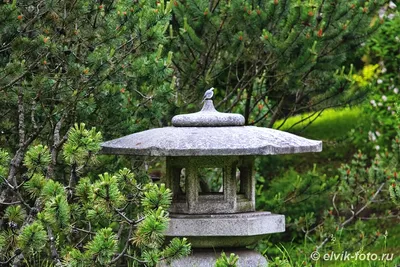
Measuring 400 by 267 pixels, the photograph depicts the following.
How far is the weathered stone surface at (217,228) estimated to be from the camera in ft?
18.0

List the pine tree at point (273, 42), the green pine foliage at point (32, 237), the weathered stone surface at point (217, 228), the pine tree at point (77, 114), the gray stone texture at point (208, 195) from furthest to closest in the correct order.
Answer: the pine tree at point (273, 42)
the gray stone texture at point (208, 195)
the weathered stone surface at point (217, 228)
the pine tree at point (77, 114)
the green pine foliage at point (32, 237)

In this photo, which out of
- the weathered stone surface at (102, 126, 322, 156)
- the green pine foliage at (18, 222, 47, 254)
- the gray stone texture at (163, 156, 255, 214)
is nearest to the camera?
the green pine foliage at (18, 222, 47, 254)

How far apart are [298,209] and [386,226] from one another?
1400mm

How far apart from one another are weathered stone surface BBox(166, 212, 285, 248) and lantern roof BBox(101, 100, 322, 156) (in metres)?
0.47

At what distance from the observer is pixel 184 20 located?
24.8 feet

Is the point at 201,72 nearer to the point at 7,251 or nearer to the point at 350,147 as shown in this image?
the point at 7,251

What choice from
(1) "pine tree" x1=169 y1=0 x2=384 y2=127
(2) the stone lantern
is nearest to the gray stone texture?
(2) the stone lantern

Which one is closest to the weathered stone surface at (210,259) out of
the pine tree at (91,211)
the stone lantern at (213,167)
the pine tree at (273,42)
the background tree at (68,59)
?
the stone lantern at (213,167)

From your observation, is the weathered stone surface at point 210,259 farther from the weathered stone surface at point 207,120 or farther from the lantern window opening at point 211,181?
the lantern window opening at point 211,181

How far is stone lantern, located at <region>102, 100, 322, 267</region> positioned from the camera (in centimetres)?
535

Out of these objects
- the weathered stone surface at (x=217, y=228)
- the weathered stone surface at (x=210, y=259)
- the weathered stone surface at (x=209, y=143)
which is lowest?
the weathered stone surface at (x=210, y=259)

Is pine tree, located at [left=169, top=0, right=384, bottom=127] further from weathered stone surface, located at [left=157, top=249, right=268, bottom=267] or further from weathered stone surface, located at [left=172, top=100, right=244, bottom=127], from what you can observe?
weathered stone surface, located at [left=157, top=249, right=268, bottom=267]

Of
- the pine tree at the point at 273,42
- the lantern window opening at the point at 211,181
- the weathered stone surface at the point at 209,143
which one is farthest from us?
the lantern window opening at the point at 211,181

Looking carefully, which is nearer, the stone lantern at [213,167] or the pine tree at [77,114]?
the pine tree at [77,114]
